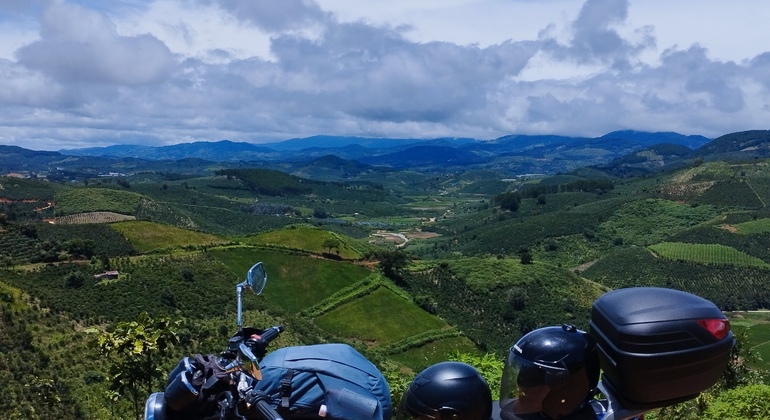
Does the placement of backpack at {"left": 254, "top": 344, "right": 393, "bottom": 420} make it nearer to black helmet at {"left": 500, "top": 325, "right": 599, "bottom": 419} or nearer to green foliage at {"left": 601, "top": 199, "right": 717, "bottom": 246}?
black helmet at {"left": 500, "top": 325, "right": 599, "bottom": 419}

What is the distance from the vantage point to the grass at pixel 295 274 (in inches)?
1959

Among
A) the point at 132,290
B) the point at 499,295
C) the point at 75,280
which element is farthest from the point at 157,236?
the point at 499,295

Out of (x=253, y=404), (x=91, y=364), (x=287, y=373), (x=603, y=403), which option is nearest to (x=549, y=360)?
(x=603, y=403)

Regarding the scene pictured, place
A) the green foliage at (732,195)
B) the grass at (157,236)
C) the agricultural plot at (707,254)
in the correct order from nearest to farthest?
the grass at (157,236) < the agricultural plot at (707,254) < the green foliage at (732,195)

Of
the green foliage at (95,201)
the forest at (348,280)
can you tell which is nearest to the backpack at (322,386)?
the forest at (348,280)

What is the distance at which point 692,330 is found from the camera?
11.0ft

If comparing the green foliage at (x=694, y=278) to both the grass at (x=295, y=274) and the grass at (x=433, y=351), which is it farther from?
the grass at (x=295, y=274)

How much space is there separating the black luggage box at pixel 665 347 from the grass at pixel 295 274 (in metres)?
46.0

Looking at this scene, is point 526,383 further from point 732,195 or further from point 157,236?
point 732,195

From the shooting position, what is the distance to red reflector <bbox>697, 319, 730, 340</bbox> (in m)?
3.37

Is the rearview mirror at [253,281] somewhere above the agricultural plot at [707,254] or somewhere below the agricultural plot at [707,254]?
above

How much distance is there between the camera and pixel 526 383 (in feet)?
12.0

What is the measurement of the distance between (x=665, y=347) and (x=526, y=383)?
0.89 metres

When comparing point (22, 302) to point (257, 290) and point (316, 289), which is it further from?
point (257, 290)
